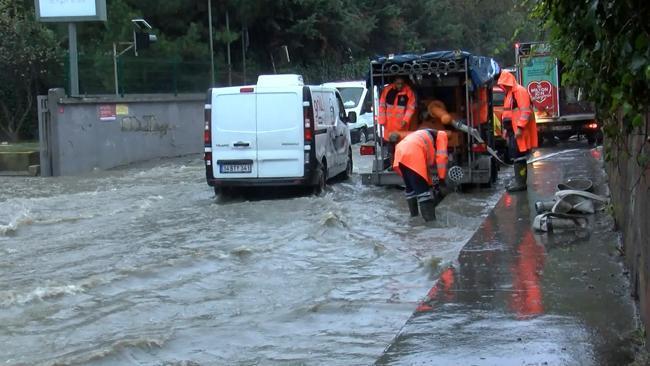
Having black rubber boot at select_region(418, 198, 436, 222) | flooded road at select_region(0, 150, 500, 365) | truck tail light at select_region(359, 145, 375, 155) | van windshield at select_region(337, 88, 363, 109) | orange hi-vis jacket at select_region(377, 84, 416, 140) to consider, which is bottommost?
flooded road at select_region(0, 150, 500, 365)

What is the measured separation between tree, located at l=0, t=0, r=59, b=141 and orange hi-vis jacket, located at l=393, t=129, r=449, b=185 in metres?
18.1

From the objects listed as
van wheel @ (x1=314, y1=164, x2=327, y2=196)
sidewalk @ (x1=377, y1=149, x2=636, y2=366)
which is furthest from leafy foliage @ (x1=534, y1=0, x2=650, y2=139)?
van wheel @ (x1=314, y1=164, x2=327, y2=196)

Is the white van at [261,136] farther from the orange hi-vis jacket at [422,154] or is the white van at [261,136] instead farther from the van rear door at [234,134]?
the orange hi-vis jacket at [422,154]

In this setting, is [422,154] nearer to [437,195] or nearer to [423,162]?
[423,162]

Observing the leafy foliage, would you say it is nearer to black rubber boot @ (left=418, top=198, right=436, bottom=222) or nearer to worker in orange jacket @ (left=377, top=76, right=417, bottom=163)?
black rubber boot @ (left=418, top=198, right=436, bottom=222)

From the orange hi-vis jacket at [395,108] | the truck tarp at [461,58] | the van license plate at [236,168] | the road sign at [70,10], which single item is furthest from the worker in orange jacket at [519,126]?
the road sign at [70,10]

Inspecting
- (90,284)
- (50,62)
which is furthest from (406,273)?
(50,62)

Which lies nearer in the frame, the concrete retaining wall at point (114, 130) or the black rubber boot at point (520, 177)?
the black rubber boot at point (520, 177)

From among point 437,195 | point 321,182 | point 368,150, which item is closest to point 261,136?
point 321,182

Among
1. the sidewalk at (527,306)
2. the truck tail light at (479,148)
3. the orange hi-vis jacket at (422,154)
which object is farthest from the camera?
the truck tail light at (479,148)

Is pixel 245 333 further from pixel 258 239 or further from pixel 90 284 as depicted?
pixel 258 239

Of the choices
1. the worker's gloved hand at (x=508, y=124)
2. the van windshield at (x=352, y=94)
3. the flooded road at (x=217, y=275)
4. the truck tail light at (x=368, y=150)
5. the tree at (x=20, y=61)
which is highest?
the tree at (x=20, y=61)

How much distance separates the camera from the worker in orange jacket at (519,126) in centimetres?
1286

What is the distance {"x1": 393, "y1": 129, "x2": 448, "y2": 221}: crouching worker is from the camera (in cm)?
1093
